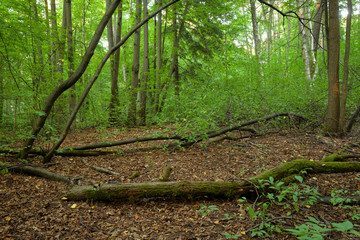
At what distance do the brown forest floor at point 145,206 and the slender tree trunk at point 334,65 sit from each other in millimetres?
1009

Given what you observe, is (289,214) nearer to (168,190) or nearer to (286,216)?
(286,216)

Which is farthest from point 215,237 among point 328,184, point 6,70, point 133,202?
point 6,70

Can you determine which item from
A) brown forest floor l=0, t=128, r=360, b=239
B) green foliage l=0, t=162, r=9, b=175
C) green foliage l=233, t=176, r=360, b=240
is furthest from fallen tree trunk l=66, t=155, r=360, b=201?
green foliage l=0, t=162, r=9, b=175

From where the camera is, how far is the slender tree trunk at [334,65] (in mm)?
5914

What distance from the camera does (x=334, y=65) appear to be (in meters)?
6.05

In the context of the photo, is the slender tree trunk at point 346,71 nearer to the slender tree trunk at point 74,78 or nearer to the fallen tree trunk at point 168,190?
the fallen tree trunk at point 168,190

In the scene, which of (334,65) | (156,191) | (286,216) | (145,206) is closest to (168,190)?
(156,191)

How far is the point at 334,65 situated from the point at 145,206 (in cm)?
665

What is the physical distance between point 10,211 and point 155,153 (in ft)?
11.8

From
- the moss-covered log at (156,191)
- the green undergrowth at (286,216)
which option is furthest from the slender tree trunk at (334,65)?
the moss-covered log at (156,191)

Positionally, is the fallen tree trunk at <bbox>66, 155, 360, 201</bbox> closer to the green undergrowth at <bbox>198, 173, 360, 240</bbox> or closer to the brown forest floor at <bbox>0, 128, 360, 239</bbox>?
the brown forest floor at <bbox>0, 128, 360, 239</bbox>

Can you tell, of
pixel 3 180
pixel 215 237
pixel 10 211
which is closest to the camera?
pixel 215 237

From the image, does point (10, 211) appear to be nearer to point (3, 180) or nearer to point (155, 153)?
point (3, 180)

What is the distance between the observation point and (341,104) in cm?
607
